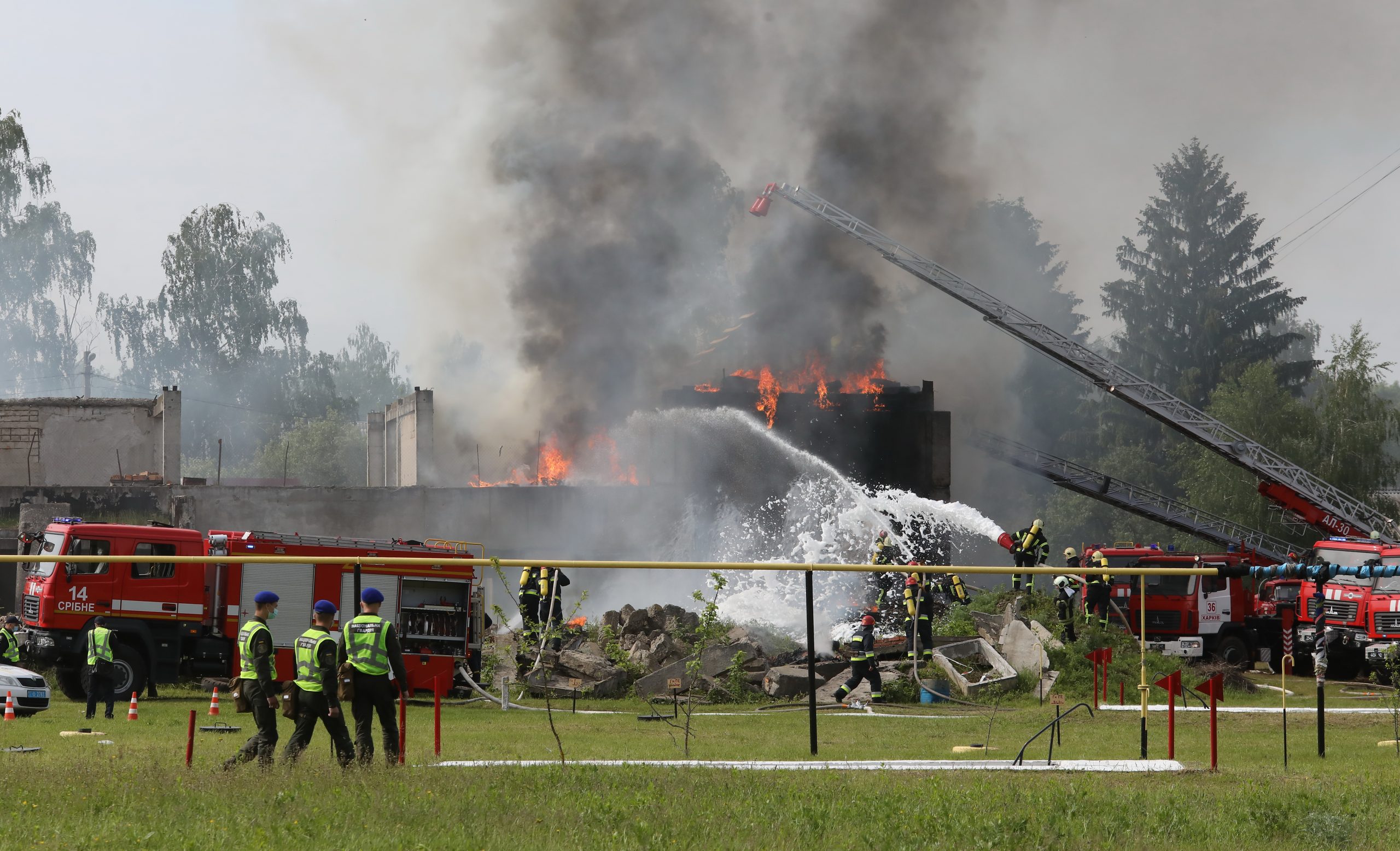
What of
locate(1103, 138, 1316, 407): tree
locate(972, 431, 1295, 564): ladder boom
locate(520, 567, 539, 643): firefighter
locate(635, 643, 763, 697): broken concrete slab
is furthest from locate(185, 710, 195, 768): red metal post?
locate(1103, 138, 1316, 407): tree

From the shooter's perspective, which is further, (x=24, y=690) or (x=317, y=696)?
(x=24, y=690)

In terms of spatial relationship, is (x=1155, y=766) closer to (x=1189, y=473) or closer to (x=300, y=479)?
(x=1189, y=473)

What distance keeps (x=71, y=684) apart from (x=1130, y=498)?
28.2m

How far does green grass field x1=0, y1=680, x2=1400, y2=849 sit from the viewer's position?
25.8ft

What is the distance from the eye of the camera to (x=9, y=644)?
17500 millimetres

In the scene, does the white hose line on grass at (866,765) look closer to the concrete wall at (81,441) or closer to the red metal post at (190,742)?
the red metal post at (190,742)

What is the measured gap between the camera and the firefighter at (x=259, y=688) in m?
10.3

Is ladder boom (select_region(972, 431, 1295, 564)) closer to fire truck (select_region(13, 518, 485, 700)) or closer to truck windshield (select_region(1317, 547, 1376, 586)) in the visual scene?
truck windshield (select_region(1317, 547, 1376, 586))

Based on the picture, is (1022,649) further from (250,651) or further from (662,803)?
(250,651)

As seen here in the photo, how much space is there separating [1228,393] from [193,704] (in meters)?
39.9

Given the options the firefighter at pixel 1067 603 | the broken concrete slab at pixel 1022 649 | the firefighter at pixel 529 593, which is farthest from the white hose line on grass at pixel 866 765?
the firefighter at pixel 1067 603

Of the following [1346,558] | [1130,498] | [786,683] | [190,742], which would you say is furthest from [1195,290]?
[190,742]

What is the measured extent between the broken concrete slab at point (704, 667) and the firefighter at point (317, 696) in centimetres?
809

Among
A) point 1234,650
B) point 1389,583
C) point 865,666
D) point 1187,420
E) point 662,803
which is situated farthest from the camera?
point 1187,420
